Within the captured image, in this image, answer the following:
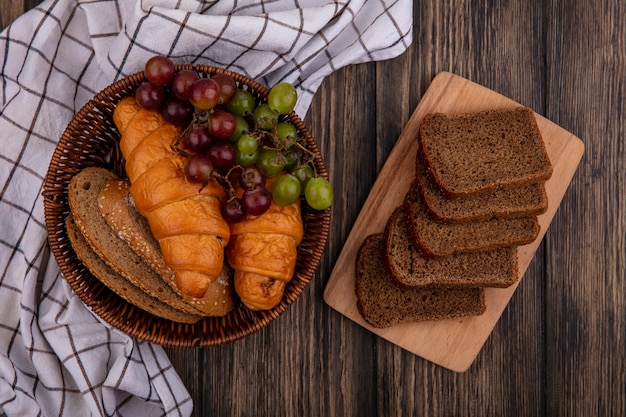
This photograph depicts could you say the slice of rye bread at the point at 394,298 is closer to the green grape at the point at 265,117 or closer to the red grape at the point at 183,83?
the green grape at the point at 265,117

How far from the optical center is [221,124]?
1294 mm

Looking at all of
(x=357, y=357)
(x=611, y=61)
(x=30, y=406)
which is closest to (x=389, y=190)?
(x=357, y=357)

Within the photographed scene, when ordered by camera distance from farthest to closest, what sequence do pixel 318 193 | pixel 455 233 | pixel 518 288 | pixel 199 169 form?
pixel 518 288 → pixel 455 233 → pixel 318 193 → pixel 199 169

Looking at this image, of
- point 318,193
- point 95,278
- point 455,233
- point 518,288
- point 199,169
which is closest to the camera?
point 199,169

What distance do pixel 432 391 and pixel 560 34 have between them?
1244 millimetres

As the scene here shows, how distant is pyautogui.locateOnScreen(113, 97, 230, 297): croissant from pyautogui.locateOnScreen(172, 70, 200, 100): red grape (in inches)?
3.9

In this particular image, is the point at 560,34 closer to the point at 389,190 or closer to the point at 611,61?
the point at 611,61

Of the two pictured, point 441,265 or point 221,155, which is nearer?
point 221,155

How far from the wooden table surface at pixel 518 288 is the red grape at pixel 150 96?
0.53 meters

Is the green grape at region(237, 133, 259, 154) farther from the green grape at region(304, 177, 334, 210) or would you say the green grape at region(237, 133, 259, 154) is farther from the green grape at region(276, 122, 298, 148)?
the green grape at region(304, 177, 334, 210)

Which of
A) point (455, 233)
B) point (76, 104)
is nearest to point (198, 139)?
point (76, 104)

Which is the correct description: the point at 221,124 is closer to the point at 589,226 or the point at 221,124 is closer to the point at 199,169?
the point at 199,169

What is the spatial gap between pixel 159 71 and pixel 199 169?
11.2 inches

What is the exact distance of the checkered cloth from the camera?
61.8 inches
